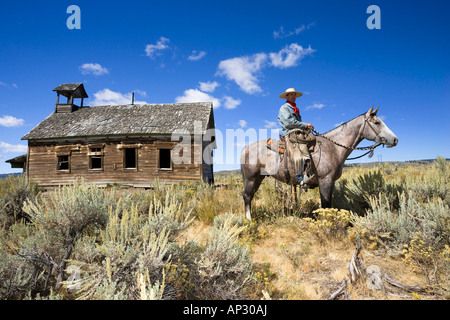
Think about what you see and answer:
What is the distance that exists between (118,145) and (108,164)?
145 centimetres

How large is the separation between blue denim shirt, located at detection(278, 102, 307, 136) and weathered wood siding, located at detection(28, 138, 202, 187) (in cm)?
930

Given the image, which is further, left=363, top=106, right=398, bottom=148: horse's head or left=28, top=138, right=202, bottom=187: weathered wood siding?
left=28, top=138, right=202, bottom=187: weathered wood siding

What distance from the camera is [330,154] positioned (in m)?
4.64

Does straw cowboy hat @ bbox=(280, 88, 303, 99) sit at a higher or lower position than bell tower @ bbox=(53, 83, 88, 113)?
lower

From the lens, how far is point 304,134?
475cm

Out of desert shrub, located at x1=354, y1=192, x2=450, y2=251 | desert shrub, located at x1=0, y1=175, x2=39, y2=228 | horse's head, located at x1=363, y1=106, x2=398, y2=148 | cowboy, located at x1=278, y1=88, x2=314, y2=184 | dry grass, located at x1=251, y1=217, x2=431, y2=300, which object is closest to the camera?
dry grass, located at x1=251, y1=217, x2=431, y2=300

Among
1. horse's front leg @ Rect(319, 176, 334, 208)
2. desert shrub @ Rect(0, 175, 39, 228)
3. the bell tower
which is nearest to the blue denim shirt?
horse's front leg @ Rect(319, 176, 334, 208)

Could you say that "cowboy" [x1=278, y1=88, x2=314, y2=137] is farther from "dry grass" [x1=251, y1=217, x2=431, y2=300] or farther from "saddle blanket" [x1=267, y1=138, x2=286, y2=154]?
"dry grass" [x1=251, y1=217, x2=431, y2=300]

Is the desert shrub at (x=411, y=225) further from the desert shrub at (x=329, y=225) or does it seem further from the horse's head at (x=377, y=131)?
the horse's head at (x=377, y=131)

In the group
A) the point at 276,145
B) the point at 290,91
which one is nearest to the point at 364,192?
the point at 276,145

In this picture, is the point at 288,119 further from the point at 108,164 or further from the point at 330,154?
the point at 108,164

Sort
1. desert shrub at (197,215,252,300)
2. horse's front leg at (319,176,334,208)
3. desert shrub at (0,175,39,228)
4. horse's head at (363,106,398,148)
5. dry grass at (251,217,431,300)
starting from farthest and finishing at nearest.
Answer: desert shrub at (0,175,39,228) < horse's front leg at (319,176,334,208) < horse's head at (363,106,398,148) < dry grass at (251,217,431,300) < desert shrub at (197,215,252,300)

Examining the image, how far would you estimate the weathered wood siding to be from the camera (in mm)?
13812
